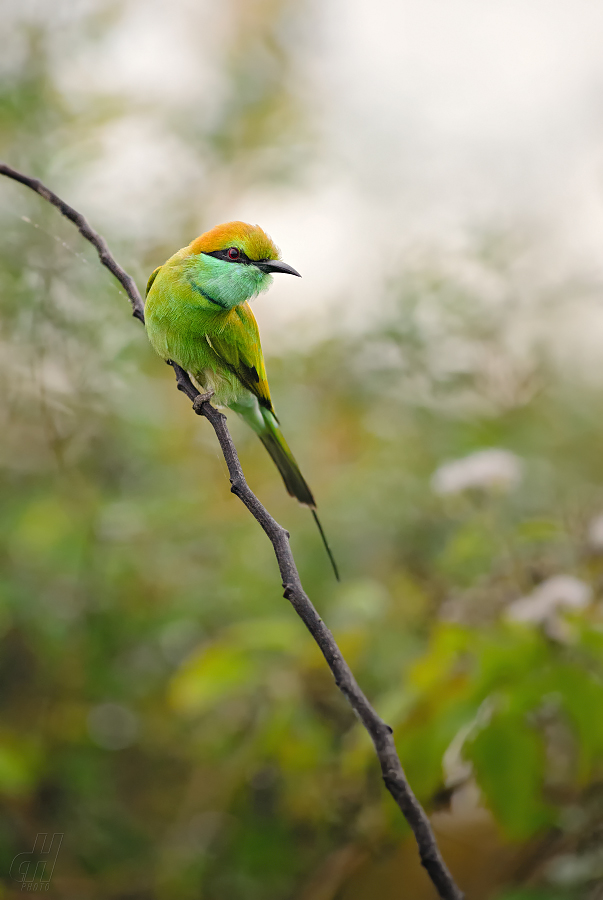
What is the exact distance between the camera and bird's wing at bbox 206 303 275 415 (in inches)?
55.9

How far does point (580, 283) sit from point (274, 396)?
1.09m

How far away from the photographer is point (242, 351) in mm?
1434

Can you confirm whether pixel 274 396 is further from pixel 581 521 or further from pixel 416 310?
pixel 581 521

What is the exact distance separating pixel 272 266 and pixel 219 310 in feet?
0.48

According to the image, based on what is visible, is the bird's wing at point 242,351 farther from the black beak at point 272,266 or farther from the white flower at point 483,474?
the white flower at point 483,474

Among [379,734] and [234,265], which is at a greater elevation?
[234,265]

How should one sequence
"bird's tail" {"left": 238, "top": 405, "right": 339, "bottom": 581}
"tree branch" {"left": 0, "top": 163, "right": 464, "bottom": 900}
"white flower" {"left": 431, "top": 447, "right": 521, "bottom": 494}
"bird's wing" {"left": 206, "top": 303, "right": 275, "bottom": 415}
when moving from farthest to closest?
"white flower" {"left": 431, "top": 447, "right": 521, "bottom": 494}, "bird's wing" {"left": 206, "top": 303, "right": 275, "bottom": 415}, "bird's tail" {"left": 238, "top": 405, "right": 339, "bottom": 581}, "tree branch" {"left": 0, "top": 163, "right": 464, "bottom": 900}

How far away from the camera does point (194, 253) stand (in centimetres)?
141

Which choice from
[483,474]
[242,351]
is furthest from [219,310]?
[483,474]

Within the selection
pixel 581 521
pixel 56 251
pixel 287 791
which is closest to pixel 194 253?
pixel 56 251

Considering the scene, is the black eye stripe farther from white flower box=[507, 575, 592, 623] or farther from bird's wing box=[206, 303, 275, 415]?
white flower box=[507, 575, 592, 623]

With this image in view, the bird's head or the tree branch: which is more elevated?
the bird's head

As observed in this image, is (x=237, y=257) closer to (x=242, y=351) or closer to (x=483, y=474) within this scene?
(x=242, y=351)

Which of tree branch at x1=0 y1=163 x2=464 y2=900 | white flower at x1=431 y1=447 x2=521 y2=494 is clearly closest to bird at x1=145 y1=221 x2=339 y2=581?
white flower at x1=431 y1=447 x2=521 y2=494
